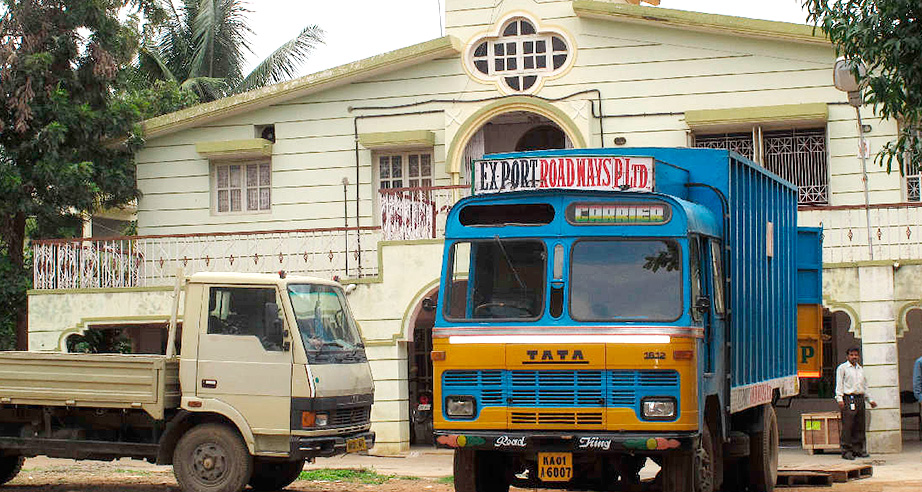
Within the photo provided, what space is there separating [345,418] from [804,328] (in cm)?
549

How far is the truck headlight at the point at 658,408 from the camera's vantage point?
10.2m

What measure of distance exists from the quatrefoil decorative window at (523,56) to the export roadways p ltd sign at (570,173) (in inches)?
396

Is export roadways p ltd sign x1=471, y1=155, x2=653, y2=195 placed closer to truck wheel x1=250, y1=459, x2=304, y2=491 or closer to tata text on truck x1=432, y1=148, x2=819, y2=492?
tata text on truck x1=432, y1=148, x2=819, y2=492

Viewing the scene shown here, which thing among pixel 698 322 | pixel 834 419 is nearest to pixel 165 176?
pixel 834 419

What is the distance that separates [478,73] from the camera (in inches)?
830

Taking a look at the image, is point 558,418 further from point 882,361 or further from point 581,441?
point 882,361

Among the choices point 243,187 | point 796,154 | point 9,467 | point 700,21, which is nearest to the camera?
point 9,467

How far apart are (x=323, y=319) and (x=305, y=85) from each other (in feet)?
27.7

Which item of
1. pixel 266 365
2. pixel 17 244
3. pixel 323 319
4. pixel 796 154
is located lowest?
pixel 266 365

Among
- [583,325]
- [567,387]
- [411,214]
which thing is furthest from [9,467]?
[583,325]

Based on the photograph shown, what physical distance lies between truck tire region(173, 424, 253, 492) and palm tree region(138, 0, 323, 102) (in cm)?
2350

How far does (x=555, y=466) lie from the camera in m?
10.4

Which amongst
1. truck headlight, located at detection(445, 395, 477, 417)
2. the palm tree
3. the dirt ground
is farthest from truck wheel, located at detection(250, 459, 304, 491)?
the palm tree

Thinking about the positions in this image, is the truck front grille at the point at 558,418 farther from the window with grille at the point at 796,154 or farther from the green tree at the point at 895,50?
the window with grille at the point at 796,154
